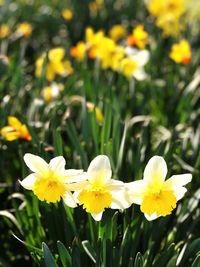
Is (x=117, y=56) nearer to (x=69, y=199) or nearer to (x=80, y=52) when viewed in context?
(x=80, y=52)

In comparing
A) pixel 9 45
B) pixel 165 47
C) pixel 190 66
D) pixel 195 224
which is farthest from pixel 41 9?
pixel 195 224

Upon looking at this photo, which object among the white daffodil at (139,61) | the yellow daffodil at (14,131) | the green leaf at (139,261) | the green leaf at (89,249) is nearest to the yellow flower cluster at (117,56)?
the white daffodil at (139,61)

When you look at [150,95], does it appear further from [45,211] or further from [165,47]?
[45,211]

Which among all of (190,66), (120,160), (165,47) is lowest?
(120,160)

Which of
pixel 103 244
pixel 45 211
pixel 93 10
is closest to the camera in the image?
pixel 103 244

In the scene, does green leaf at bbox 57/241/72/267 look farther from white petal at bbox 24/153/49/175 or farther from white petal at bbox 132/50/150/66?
white petal at bbox 132/50/150/66

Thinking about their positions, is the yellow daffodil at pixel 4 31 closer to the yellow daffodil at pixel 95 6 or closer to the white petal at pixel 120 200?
the yellow daffodil at pixel 95 6
